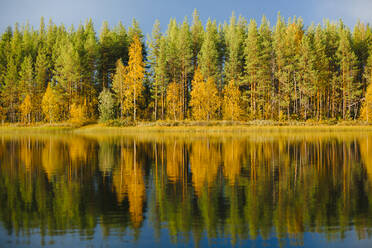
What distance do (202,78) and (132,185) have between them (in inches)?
2101

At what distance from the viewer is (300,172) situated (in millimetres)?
19016

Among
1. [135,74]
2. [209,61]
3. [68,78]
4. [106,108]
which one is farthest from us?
[68,78]

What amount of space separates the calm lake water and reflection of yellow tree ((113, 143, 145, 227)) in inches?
1.7

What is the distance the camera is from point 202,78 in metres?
68.1

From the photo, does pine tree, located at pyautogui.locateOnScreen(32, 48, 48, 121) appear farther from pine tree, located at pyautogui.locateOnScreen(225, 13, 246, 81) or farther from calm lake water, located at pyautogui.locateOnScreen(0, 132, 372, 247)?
calm lake water, located at pyautogui.locateOnScreen(0, 132, 372, 247)

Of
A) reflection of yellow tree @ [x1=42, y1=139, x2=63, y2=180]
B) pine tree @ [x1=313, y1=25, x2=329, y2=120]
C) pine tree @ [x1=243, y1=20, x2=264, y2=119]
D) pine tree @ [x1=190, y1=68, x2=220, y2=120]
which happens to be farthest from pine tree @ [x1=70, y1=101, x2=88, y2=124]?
pine tree @ [x1=313, y1=25, x2=329, y2=120]

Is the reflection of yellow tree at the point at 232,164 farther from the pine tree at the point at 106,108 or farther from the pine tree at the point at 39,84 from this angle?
the pine tree at the point at 39,84

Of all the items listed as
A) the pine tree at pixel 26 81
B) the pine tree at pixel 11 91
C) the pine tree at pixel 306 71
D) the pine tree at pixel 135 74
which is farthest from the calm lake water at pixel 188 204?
the pine tree at pixel 11 91

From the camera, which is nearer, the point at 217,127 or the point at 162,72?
the point at 217,127

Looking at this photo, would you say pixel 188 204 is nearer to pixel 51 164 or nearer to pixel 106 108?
pixel 51 164

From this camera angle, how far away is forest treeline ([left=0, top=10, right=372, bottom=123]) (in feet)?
221

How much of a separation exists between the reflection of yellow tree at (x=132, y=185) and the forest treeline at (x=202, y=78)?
143 feet

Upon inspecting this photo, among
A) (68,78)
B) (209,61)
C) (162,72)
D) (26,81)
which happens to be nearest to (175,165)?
(162,72)

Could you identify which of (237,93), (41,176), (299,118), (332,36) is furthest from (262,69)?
(41,176)
